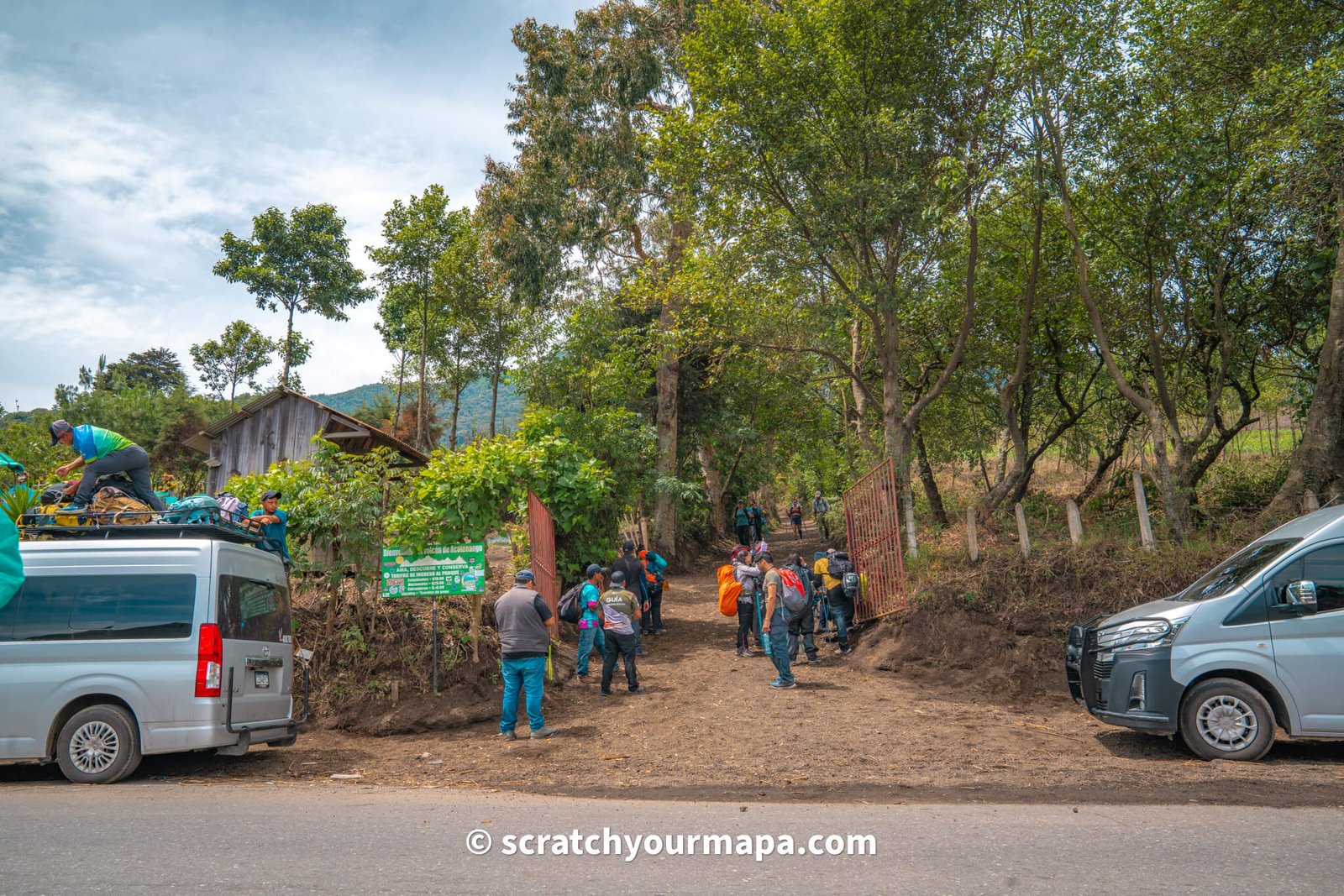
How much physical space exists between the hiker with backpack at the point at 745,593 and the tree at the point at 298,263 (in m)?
39.7

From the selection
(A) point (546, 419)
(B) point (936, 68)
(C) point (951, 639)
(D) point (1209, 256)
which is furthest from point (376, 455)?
(D) point (1209, 256)

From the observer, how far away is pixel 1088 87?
1280 cm

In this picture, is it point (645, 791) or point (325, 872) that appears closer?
point (325, 872)

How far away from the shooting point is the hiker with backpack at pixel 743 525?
86.9ft

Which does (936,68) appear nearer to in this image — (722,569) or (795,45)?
(795,45)

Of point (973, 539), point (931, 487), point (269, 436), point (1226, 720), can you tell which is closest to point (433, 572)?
point (973, 539)

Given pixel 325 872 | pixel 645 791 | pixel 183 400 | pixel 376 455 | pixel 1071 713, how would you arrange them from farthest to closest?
1. pixel 183 400
2. pixel 376 455
3. pixel 1071 713
4. pixel 645 791
5. pixel 325 872

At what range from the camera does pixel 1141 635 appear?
7918 mm

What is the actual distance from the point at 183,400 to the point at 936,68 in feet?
143

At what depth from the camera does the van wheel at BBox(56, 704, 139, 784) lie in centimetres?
718

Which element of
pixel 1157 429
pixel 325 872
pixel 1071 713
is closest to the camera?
pixel 325 872

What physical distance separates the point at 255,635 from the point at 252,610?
0.24m

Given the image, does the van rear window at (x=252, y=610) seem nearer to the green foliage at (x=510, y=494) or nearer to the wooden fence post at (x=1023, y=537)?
the green foliage at (x=510, y=494)

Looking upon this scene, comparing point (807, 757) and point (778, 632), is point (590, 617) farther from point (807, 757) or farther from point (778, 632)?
point (807, 757)
